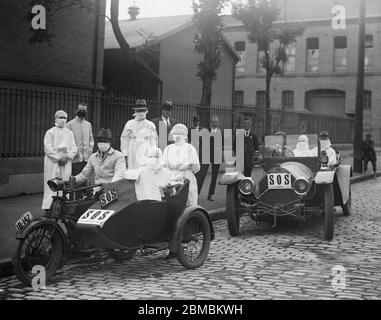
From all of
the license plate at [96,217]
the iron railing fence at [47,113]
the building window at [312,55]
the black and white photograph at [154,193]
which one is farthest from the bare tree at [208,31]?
the building window at [312,55]

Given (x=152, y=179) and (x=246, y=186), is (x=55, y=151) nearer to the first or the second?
(x=246, y=186)

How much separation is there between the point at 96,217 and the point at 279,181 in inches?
146

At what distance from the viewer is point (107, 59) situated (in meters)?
20.1

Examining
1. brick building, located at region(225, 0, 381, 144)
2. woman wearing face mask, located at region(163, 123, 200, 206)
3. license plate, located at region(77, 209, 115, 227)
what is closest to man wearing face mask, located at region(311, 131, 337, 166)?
woman wearing face mask, located at region(163, 123, 200, 206)

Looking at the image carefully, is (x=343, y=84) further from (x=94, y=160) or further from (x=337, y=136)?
(x=94, y=160)

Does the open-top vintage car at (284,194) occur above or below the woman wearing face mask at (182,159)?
below

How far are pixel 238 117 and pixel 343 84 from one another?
2389 centimetres

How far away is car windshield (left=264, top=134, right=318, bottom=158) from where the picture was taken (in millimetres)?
9336

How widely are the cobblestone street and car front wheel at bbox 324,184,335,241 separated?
0.55ft

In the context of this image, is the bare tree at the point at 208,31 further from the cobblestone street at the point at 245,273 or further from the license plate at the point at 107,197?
the license plate at the point at 107,197

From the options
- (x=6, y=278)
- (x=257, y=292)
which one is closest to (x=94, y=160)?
(x=6, y=278)

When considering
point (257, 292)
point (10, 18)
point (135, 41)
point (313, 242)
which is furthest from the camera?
point (135, 41)

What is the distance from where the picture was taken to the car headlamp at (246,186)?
8219 millimetres

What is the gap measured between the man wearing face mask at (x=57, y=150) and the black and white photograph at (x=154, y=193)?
0.9 inches
